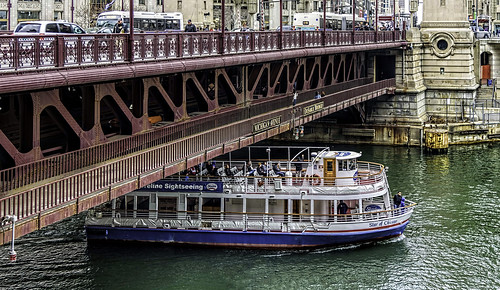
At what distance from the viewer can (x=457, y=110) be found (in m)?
74.6

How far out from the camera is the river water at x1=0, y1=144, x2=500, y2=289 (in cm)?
3228

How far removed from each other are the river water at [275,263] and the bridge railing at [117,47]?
8800 mm

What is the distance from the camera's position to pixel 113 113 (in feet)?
109

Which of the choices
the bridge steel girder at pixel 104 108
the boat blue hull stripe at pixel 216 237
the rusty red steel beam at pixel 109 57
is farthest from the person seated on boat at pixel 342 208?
the rusty red steel beam at pixel 109 57

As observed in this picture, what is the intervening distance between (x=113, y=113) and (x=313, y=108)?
64.2 ft

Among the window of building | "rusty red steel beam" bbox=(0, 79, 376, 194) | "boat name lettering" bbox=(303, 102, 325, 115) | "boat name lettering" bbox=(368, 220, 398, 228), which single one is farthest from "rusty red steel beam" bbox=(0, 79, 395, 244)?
the window of building

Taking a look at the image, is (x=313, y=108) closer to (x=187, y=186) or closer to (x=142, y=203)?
(x=187, y=186)

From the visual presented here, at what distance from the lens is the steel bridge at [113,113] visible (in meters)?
23.9

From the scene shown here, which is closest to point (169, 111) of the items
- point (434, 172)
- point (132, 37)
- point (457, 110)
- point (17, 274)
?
point (132, 37)

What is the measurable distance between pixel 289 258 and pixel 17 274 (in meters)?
11.5

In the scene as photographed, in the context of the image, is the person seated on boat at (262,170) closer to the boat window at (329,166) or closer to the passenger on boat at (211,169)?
the passenger on boat at (211,169)

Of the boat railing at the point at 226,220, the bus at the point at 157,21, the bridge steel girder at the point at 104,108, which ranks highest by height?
the bus at the point at 157,21

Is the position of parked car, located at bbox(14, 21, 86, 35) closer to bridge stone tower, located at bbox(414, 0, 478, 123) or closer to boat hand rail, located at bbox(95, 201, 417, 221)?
boat hand rail, located at bbox(95, 201, 417, 221)

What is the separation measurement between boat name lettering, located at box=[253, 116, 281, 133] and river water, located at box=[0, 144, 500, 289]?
22.5 feet
